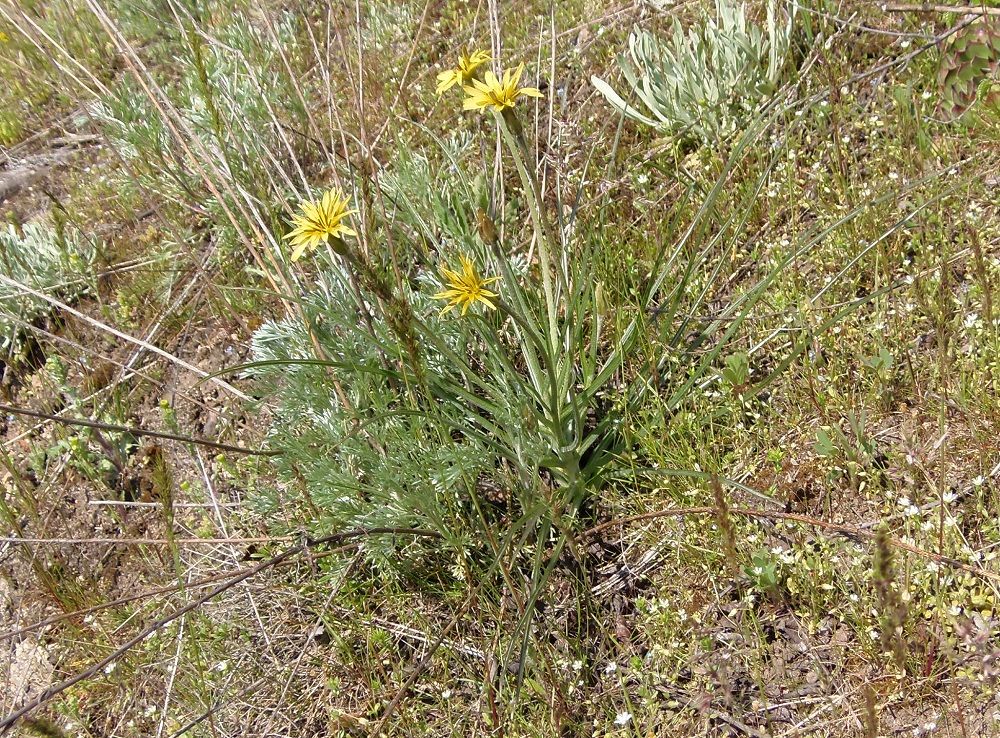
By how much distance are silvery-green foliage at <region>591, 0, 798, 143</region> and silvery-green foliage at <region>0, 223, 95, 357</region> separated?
2.48 m

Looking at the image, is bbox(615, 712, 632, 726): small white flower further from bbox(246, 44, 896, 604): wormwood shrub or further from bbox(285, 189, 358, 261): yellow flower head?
bbox(285, 189, 358, 261): yellow flower head

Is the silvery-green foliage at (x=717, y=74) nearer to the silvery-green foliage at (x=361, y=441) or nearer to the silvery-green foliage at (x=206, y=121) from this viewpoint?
the silvery-green foliage at (x=361, y=441)

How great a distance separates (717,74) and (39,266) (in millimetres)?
3043

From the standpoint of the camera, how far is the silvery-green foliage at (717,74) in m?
2.97

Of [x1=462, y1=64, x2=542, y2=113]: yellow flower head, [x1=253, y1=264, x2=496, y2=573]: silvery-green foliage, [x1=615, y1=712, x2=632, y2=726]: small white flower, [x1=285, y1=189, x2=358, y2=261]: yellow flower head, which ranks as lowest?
[x1=615, y1=712, x2=632, y2=726]: small white flower

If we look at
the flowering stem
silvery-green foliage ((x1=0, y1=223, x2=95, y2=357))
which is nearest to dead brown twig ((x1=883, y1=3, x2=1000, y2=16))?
the flowering stem

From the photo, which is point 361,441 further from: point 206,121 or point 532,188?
point 206,121

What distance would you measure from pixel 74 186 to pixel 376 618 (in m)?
3.18

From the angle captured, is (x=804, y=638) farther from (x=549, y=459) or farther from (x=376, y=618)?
(x=376, y=618)

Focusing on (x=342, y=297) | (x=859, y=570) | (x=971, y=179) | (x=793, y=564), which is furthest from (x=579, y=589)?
(x=971, y=179)

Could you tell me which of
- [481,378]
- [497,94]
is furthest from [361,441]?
[497,94]

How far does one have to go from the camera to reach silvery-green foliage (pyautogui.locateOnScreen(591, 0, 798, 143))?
297 centimetres

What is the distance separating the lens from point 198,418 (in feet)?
10.4

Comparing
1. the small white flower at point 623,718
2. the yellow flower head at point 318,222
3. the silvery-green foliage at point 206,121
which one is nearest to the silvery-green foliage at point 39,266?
the silvery-green foliage at point 206,121
